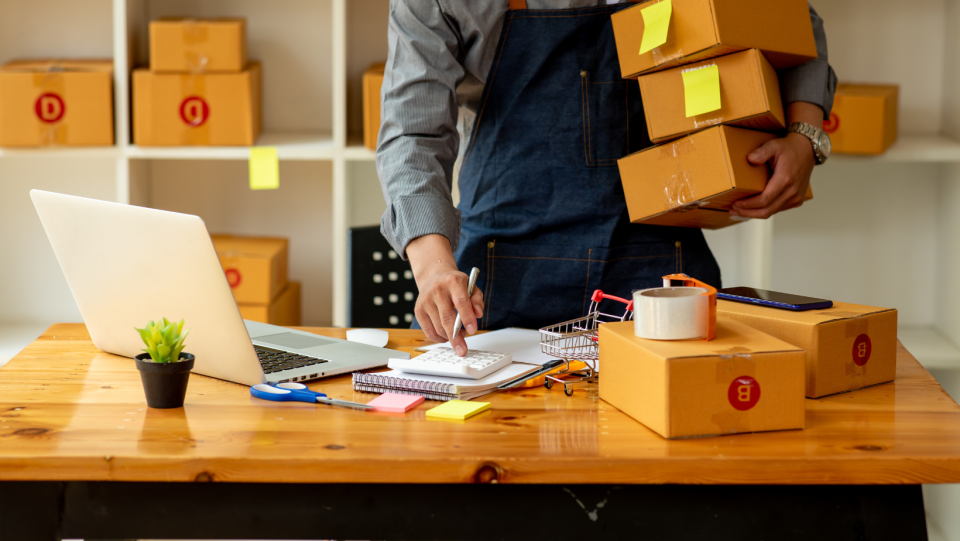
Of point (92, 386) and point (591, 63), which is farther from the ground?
point (591, 63)

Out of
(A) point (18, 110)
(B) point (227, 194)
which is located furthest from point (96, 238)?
(B) point (227, 194)

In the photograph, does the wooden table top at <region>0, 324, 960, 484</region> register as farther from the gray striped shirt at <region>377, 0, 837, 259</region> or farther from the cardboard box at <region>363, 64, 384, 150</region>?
the cardboard box at <region>363, 64, 384, 150</region>

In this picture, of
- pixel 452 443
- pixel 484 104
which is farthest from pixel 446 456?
pixel 484 104

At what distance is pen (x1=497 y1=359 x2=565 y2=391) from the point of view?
0.97 m

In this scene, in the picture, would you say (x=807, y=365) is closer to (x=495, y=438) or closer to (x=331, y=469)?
(x=495, y=438)

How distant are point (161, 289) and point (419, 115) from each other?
19.3 inches

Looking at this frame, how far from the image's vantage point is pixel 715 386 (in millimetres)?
799

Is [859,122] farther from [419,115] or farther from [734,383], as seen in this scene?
[734,383]

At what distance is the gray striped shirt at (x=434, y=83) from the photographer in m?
1.26

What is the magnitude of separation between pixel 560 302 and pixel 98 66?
65.0 inches

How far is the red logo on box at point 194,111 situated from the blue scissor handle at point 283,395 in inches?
59.7

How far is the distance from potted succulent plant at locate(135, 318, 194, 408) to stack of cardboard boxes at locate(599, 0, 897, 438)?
0.45 m

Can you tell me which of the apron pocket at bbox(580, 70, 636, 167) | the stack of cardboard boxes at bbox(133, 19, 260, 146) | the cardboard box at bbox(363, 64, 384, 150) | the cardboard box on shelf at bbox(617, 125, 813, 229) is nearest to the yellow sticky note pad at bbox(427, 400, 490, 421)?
the cardboard box on shelf at bbox(617, 125, 813, 229)

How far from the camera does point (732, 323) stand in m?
0.94
